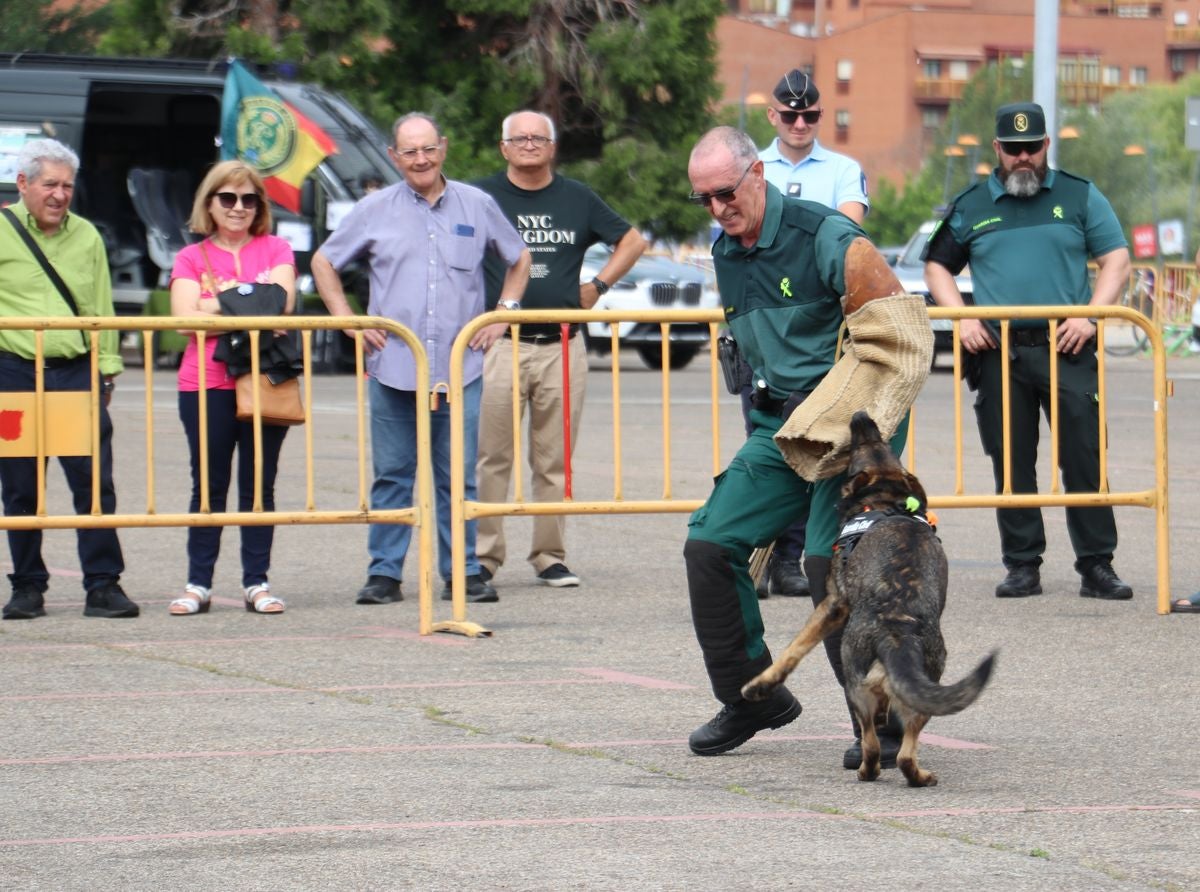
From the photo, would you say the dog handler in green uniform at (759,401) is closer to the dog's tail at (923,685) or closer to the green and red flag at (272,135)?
the dog's tail at (923,685)

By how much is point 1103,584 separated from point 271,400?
3521 millimetres

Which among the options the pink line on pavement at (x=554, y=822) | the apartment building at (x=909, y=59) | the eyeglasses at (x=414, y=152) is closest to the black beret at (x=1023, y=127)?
the eyeglasses at (x=414, y=152)

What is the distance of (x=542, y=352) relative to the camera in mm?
9469

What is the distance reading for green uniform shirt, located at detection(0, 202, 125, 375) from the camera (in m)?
8.48

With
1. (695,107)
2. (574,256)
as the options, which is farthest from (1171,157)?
(574,256)

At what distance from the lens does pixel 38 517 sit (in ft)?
27.4

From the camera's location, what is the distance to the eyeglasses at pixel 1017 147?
8945 mm

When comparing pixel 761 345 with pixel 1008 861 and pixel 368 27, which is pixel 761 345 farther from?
pixel 368 27

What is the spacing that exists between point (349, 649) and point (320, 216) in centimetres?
1363

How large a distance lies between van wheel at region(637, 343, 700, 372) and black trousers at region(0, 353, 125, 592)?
15.7 meters

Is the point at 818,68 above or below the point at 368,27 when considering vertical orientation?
above

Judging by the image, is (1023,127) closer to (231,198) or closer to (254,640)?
(231,198)

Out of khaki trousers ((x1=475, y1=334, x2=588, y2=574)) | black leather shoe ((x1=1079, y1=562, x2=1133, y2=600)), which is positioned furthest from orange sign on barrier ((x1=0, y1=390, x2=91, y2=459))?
black leather shoe ((x1=1079, y1=562, x2=1133, y2=600))

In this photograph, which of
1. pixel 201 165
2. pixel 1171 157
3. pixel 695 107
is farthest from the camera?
pixel 1171 157
